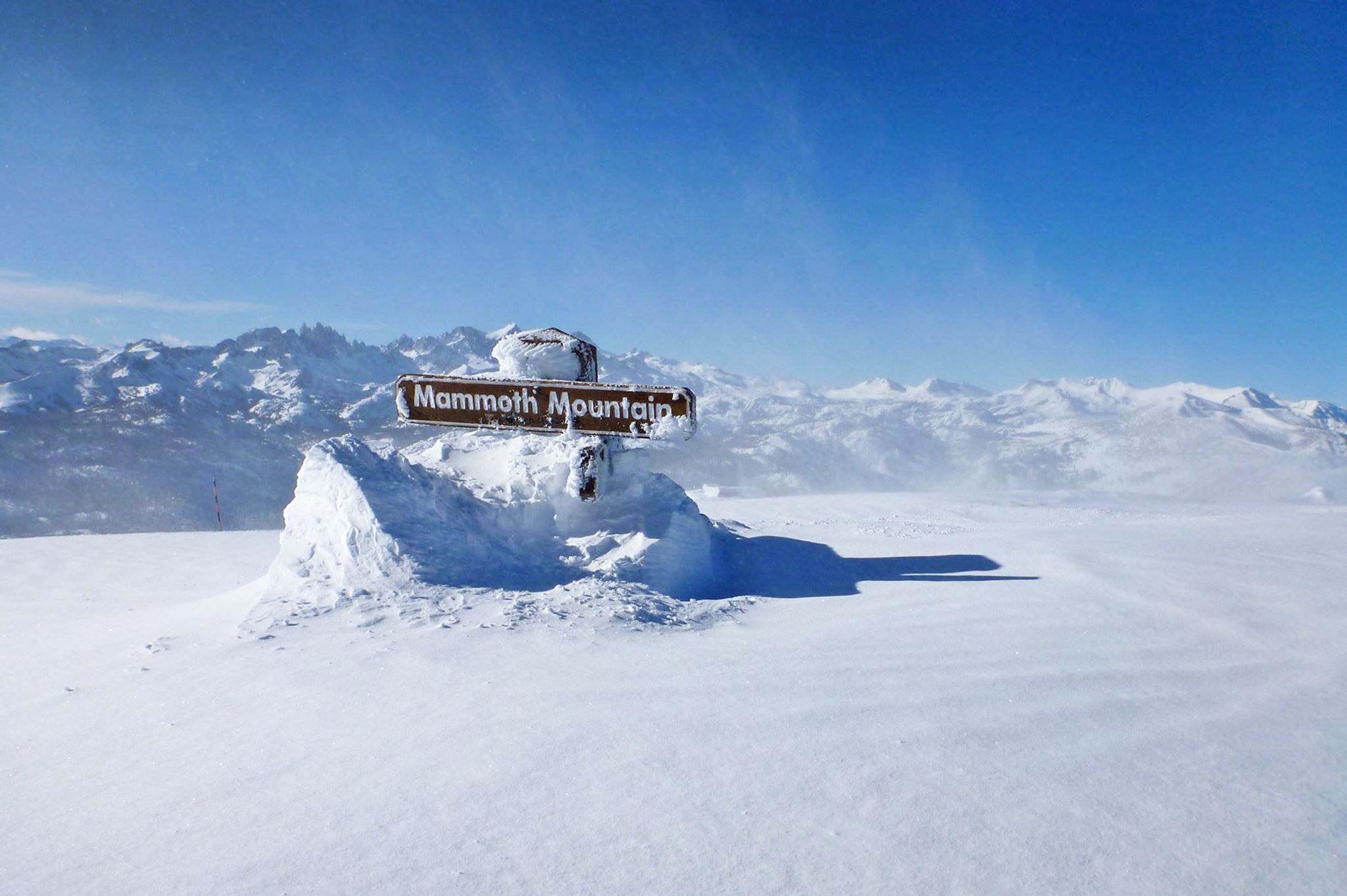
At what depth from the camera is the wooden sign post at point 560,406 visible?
7.03 metres

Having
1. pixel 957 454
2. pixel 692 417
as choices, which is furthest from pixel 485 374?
pixel 957 454

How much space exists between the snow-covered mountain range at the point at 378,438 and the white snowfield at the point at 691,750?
35716 mm

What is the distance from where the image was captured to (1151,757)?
3.09 m

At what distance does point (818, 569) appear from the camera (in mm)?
8234

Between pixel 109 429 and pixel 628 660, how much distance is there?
508 feet

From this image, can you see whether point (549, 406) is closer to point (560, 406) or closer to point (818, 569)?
point (560, 406)

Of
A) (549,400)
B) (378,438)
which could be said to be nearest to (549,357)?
(549,400)

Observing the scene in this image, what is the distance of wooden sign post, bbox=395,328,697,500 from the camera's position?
23.1 feet

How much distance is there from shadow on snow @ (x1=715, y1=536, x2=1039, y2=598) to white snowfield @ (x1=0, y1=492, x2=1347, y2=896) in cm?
107

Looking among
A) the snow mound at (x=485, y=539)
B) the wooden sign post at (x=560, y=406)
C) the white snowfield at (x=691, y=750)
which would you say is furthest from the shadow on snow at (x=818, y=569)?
the wooden sign post at (x=560, y=406)

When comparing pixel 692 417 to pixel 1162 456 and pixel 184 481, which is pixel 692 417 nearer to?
pixel 1162 456

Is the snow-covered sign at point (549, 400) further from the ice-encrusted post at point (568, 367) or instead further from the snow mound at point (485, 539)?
the snow mound at point (485, 539)

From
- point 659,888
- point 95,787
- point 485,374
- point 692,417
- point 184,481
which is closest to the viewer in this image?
point 659,888

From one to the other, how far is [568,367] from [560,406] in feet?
2.16
